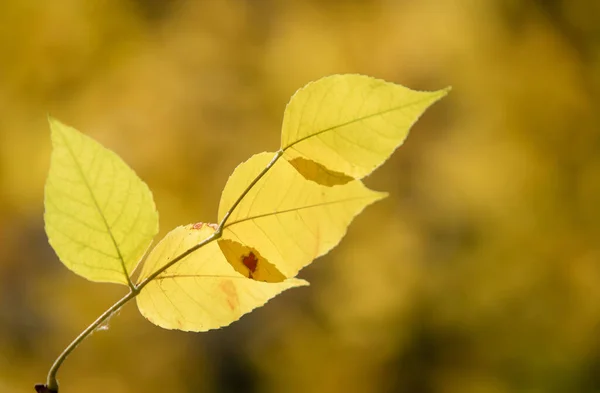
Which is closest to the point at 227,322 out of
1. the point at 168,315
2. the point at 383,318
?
the point at 168,315

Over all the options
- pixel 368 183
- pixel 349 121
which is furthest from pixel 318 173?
pixel 368 183

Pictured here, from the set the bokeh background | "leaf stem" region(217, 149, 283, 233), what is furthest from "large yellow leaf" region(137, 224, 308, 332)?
the bokeh background

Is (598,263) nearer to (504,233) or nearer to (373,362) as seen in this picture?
(504,233)

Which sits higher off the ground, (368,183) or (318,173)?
(368,183)

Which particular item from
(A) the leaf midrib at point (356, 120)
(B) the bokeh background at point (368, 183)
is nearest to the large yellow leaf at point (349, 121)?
(A) the leaf midrib at point (356, 120)

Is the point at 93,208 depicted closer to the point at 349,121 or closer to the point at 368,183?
the point at 349,121

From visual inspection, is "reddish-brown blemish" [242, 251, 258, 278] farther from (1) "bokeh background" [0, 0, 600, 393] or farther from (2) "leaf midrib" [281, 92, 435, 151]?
(1) "bokeh background" [0, 0, 600, 393]

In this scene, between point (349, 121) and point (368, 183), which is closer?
point (349, 121)
